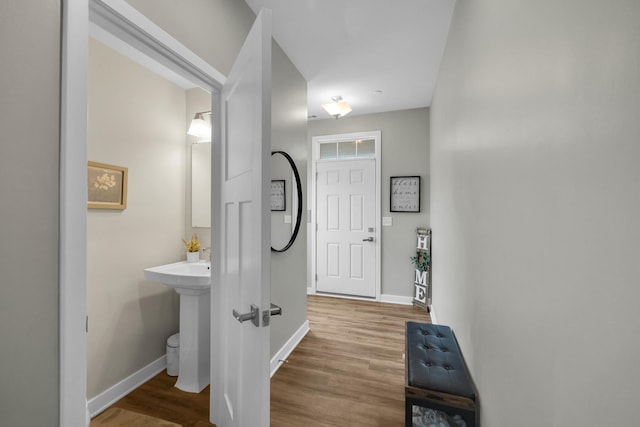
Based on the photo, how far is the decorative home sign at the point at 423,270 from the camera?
3641 mm

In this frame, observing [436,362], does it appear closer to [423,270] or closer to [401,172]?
[423,270]

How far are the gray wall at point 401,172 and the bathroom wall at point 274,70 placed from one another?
159 cm

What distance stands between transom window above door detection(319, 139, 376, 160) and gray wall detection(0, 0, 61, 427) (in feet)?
12.1

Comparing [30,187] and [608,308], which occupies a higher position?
[30,187]

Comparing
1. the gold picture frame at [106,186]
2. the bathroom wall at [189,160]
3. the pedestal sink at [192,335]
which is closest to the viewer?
the gold picture frame at [106,186]

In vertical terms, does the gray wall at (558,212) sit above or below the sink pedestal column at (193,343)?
above

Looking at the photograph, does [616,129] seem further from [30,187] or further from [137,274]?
[137,274]

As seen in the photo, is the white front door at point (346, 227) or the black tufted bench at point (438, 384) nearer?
the black tufted bench at point (438, 384)

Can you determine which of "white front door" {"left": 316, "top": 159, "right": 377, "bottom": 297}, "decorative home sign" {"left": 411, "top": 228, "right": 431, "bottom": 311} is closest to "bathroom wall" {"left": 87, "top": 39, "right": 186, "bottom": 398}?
"white front door" {"left": 316, "top": 159, "right": 377, "bottom": 297}

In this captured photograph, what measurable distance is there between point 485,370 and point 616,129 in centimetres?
110

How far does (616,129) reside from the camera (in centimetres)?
47

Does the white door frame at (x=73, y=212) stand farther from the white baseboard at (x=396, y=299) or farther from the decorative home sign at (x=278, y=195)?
the white baseboard at (x=396, y=299)

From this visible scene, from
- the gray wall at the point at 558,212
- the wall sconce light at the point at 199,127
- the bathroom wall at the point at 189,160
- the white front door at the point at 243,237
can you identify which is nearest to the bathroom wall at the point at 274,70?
the white front door at the point at 243,237

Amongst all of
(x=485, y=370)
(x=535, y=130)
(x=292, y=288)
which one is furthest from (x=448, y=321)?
(x=535, y=130)
